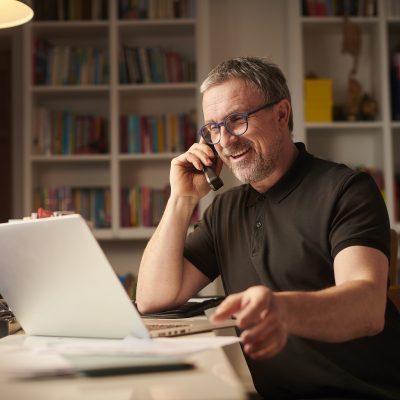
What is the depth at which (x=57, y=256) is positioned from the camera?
0.88 m

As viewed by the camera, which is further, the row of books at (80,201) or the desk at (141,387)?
the row of books at (80,201)

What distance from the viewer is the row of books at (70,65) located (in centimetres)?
A: 345

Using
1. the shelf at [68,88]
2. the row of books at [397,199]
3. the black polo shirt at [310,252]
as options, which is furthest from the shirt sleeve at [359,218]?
the shelf at [68,88]

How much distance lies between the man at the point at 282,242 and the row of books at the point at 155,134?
72.6 inches

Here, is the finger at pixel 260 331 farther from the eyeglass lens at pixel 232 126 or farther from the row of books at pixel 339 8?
the row of books at pixel 339 8

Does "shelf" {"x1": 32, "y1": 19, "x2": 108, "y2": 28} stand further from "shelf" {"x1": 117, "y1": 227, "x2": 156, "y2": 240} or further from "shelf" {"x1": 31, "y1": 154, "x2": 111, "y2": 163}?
"shelf" {"x1": 117, "y1": 227, "x2": 156, "y2": 240}

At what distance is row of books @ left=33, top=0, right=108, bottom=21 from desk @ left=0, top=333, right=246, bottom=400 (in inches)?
121

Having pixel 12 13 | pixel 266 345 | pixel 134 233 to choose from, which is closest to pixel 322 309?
pixel 266 345

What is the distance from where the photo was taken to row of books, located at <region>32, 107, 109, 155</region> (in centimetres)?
345

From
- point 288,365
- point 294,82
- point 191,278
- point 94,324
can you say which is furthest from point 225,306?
point 294,82

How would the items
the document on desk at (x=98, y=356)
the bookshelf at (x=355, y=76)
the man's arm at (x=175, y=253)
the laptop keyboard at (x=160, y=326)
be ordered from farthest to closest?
the bookshelf at (x=355, y=76) → the man's arm at (x=175, y=253) → the laptop keyboard at (x=160, y=326) → the document on desk at (x=98, y=356)

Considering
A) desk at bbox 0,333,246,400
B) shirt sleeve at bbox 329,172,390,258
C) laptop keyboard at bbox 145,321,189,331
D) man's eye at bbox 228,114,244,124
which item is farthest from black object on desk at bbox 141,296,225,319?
desk at bbox 0,333,246,400

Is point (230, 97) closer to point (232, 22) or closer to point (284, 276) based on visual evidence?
point (284, 276)

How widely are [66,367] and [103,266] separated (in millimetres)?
152
